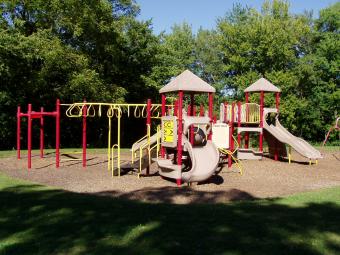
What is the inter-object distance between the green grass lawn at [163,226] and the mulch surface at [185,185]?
1.09 metres

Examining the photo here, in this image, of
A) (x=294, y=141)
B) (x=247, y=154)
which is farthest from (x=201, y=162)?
(x=247, y=154)

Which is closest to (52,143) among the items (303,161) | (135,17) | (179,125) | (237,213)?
(135,17)

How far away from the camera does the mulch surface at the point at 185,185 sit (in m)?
9.50

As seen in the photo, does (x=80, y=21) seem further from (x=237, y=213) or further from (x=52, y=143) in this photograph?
(x=237, y=213)

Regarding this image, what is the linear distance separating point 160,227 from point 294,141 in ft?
39.5

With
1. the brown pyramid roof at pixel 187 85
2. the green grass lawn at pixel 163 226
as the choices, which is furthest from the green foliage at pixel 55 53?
the green grass lawn at pixel 163 226

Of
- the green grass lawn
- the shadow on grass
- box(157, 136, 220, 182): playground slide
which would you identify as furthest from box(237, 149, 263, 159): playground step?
the shadow on grass

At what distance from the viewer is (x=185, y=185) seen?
36.7 ft

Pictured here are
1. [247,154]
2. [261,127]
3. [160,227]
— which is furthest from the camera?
[247,154]

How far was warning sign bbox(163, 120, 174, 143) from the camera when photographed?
11531 millimetres

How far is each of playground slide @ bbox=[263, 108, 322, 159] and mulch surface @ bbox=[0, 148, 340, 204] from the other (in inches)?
20.1

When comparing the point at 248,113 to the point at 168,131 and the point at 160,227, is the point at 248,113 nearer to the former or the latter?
the point at 168,131

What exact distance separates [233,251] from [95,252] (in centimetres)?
158

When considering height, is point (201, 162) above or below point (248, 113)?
below
